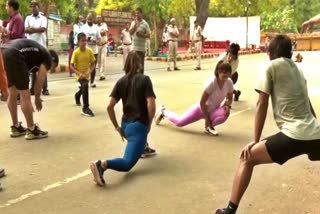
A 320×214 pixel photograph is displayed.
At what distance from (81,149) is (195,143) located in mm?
1482

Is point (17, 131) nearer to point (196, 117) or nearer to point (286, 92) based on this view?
point (196, 117)

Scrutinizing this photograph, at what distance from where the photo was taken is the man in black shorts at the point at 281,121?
3396mm

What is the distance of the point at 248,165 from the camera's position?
11.6 feet

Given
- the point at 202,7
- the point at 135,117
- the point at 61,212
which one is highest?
the point at 202,7

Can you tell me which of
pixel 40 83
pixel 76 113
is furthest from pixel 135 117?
pixel 76 113

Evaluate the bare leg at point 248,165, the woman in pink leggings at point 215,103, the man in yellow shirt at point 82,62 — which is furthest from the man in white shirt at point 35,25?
the bare leg at point 248,165

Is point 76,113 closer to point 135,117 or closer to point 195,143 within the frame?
point 195,143

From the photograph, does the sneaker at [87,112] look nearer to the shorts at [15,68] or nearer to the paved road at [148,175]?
the paved road at [148,175]

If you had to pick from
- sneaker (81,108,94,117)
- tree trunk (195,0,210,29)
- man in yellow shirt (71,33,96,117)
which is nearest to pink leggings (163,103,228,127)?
sneaker (81,108,94,117)

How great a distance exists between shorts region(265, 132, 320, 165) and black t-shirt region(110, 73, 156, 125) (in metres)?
1.89

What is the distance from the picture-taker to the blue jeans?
472 centimetres

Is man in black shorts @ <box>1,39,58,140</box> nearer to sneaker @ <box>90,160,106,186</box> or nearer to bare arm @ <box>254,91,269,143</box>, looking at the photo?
sneaker @ <box>90,160,106,186</box>

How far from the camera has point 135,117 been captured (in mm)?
5043

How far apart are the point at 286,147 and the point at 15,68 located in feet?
13.1
